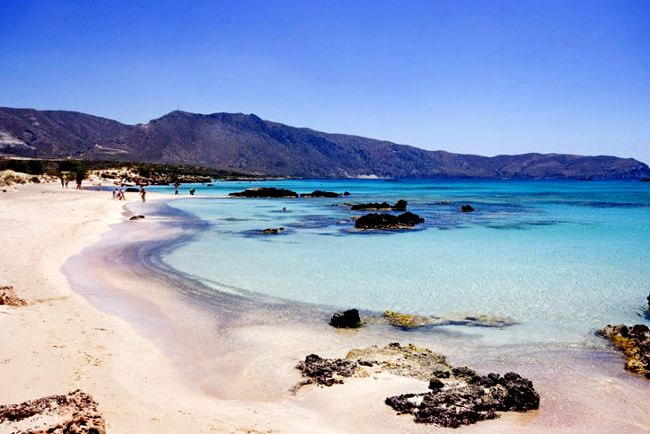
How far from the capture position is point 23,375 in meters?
5.08

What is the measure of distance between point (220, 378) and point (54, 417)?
280 cm

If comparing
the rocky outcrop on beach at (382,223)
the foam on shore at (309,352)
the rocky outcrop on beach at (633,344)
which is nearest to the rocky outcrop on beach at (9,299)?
the foam on shore at (309,352)

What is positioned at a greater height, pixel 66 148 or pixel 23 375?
pixel 66 148

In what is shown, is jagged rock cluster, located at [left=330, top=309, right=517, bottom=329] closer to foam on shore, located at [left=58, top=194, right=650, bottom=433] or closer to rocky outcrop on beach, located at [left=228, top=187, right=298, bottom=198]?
foam on shore, located at [left=58, top=194, right=650, bottom=433]

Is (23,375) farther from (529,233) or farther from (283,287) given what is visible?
(529,233)

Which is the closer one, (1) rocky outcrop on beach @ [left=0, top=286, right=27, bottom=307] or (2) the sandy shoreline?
(2) the sandy shoreline

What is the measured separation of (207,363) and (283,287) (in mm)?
5106

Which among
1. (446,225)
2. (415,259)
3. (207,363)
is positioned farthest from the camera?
(446,225)

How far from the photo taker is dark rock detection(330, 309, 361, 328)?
336 inches

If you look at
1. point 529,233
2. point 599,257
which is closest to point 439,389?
point 599,257

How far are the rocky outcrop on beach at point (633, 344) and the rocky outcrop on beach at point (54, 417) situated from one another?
285 inches

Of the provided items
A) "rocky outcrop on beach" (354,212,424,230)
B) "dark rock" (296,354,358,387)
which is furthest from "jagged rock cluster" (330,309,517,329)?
"rocky outcrop on beach" (354,212,424,230)

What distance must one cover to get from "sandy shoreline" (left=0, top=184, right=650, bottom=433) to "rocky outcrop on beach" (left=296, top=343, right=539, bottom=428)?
154mm

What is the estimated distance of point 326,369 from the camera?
6.32 m
